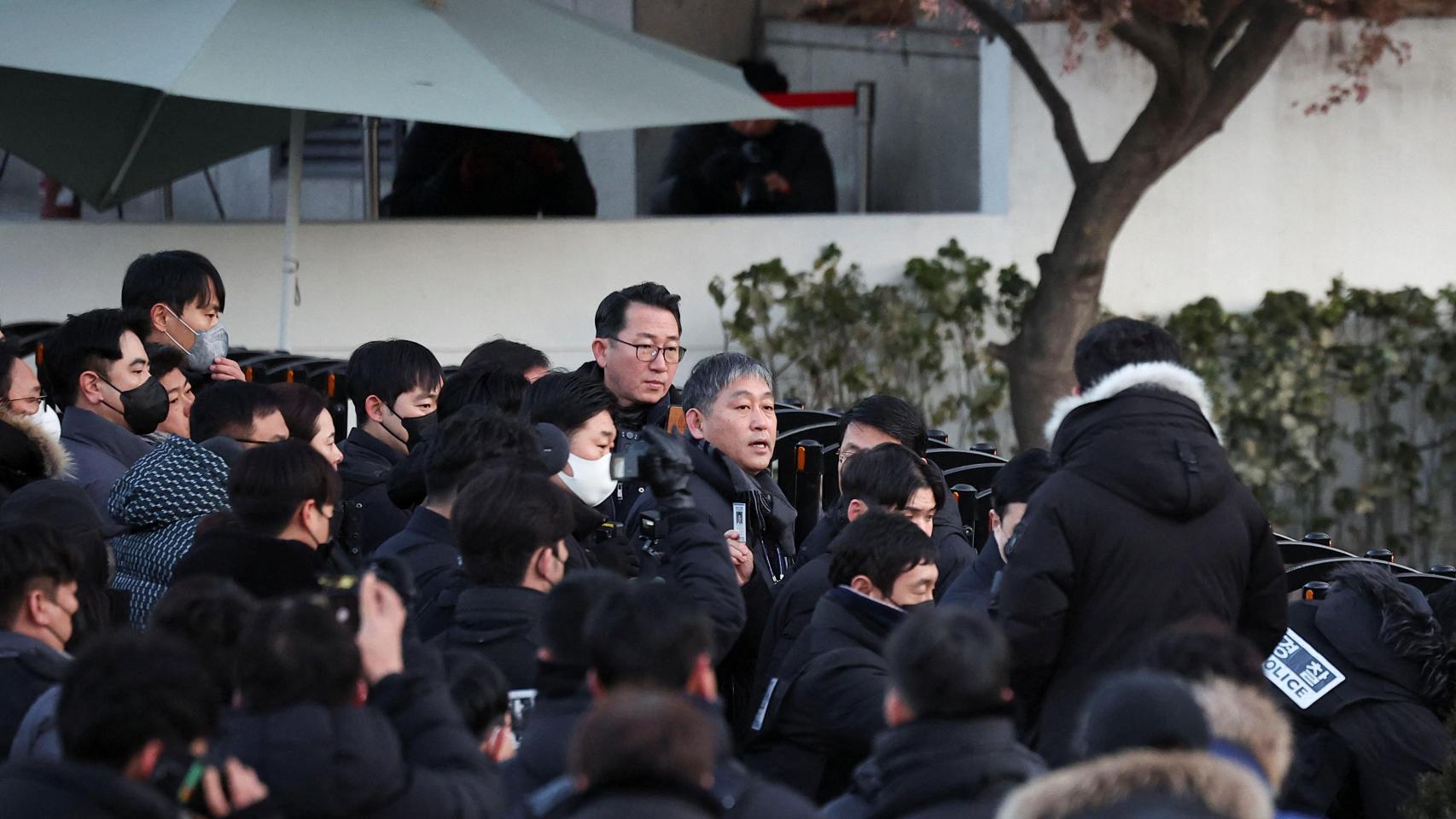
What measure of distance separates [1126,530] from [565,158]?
22.7 feet

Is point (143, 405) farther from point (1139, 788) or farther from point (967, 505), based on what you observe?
point (1139, 788)

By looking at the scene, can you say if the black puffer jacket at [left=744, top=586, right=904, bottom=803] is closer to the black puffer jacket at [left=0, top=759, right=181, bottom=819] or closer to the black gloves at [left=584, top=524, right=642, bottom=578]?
the black gloves at [left=584, top=524, right=642, bottom=578]

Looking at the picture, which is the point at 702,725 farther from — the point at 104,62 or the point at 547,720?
the point at 104,62

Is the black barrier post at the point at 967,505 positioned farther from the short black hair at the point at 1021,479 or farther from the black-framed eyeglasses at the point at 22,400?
the black-framed eyeglasses at the point at 22,400

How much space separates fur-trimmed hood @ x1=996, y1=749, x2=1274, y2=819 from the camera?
2270mm

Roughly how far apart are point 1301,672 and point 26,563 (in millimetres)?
2817

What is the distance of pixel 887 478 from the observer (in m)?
4.34

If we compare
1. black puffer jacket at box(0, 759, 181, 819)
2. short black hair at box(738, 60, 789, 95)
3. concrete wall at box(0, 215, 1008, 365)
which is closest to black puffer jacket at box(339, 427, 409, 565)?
black puffer jacket at box(0, 759, 181, 819)

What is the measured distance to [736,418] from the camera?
4582 mm

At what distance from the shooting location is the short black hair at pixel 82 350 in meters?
4.84

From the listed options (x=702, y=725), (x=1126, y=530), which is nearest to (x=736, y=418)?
(x=1126, y=530)

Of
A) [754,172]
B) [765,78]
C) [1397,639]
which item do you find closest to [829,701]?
[1397,639]

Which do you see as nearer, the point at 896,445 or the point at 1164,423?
the point at 1164,423

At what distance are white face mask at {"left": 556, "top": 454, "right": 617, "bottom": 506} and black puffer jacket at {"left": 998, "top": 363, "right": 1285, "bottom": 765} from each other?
1.07 metres
